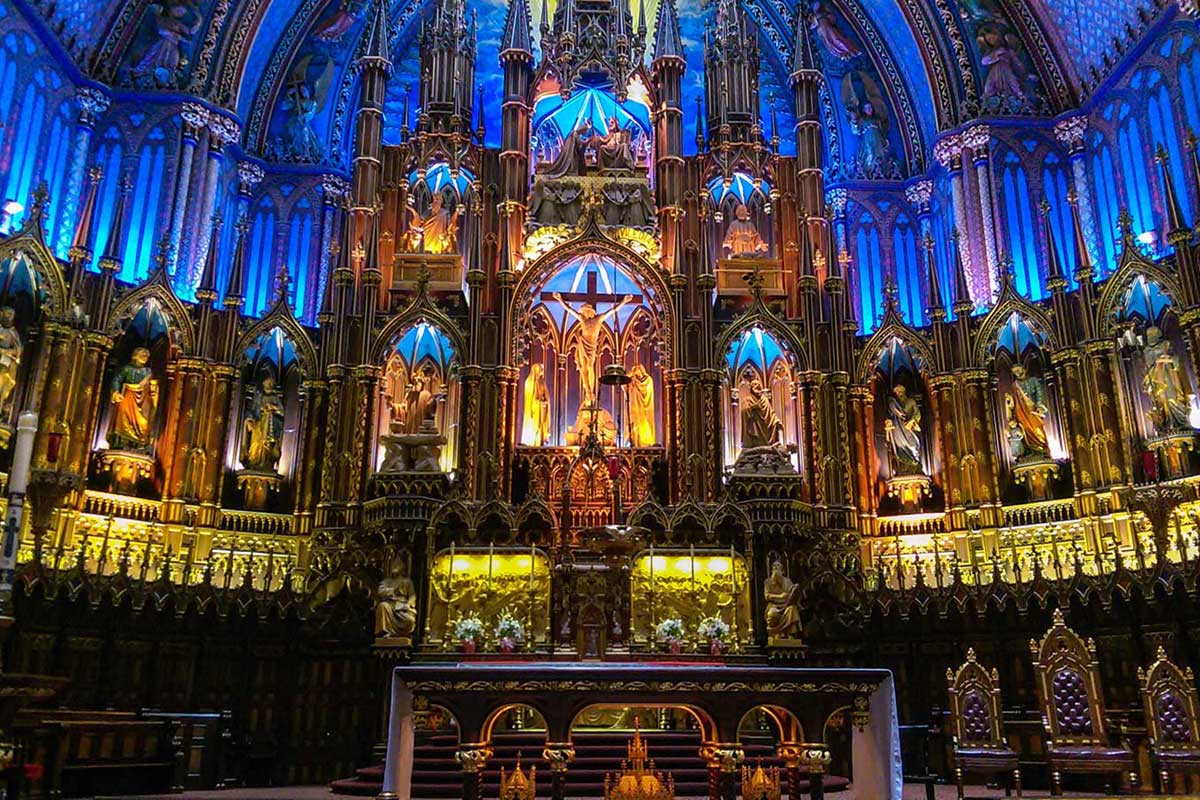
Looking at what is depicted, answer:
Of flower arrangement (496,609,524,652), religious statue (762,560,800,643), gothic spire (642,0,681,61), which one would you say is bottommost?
flower arrangement (496,609,524,652)

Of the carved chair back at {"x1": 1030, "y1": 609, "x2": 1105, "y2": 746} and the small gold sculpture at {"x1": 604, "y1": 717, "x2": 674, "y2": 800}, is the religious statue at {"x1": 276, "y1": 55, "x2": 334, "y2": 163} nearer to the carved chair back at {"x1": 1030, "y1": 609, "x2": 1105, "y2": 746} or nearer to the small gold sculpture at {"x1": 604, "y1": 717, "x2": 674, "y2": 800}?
the small gold sculpture at {"x1": 604, "y1": 717, "x2": 674, "y2": 800}

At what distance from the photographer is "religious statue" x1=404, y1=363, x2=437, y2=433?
24.2 m

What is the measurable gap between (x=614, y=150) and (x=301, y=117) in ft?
31.8

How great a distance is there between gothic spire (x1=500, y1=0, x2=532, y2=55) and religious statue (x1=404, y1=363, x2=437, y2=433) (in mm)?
10472

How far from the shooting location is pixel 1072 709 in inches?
559

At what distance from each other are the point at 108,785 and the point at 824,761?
11.6 metres

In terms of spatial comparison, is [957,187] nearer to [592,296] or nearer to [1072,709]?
[592,296]

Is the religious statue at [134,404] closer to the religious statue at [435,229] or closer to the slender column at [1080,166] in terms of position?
the religious statue at [435,229]

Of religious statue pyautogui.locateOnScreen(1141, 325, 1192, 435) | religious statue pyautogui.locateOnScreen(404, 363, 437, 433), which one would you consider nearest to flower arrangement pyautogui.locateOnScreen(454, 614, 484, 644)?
religious statue pyautogui.locateOnScreen(404, 363, 437, 433)

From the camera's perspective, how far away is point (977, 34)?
27.6m

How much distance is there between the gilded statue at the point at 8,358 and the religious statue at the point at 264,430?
5.25m

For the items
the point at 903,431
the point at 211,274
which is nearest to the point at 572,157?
the point at 211,274

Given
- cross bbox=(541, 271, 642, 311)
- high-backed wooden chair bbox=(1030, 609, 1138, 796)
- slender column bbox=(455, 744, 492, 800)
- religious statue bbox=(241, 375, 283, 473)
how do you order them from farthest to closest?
cross bbox=(541, 271, 642, 311) < religious statue bbox=(241, 375, 283, 473) < high-backed wooden chair bbox=(1030, 609, 1138, 796) < slender column bbox=(455, 744, 492, 800)

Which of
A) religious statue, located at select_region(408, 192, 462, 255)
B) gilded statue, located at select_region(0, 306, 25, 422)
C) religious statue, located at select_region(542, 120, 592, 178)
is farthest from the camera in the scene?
religious statue, located at select_region(542, 120, 592, 178)
